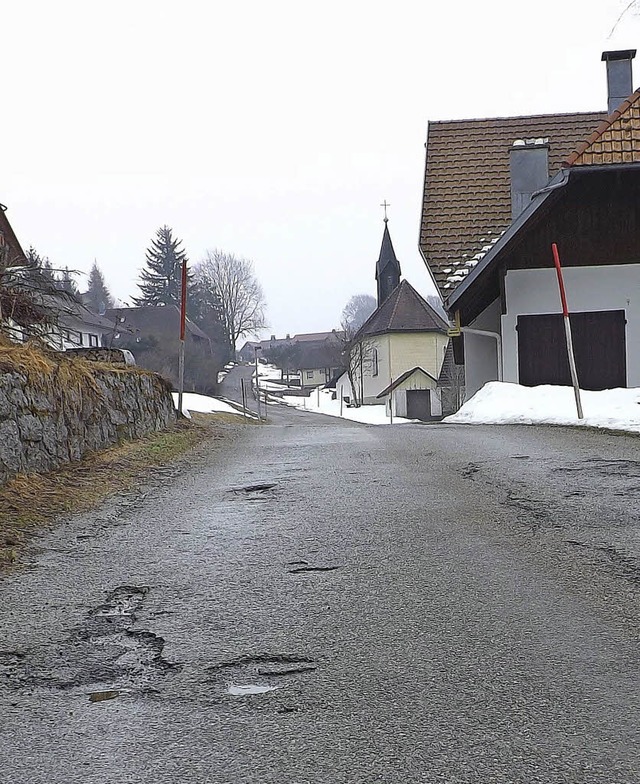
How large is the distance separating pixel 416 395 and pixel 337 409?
1202 cm

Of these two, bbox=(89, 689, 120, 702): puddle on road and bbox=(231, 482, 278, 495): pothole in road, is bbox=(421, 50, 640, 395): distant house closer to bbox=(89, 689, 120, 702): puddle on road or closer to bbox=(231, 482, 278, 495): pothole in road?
bbox=(231, 482, 278, 495): pothole in road

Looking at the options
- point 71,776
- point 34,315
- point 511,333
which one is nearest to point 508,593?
point 71,776

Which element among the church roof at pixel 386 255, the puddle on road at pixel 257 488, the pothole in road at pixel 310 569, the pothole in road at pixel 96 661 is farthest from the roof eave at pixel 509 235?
the church roof at pixel 386 255

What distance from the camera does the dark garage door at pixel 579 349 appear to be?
20781 mm

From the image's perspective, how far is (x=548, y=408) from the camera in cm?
1639

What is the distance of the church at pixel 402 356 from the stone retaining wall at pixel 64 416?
47.2 meters

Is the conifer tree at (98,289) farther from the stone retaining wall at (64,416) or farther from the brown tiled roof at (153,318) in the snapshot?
the stone retaining wall at (64,416)

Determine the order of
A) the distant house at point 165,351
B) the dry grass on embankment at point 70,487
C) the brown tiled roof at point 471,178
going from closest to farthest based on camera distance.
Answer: the dry grass on embankment at point 70,487
the brown tiled roof at point 471,178
the distant house at point 165,351

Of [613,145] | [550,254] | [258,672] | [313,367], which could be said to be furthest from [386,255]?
[258,672]

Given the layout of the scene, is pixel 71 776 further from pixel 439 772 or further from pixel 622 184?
pixel 622 184

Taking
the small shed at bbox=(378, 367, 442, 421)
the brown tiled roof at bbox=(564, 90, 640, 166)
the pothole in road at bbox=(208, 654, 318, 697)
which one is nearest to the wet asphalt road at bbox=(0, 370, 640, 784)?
the pothole in road at bbox=(208, 654, 318, 697)

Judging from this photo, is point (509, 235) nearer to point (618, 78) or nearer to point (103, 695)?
point (618, 78)

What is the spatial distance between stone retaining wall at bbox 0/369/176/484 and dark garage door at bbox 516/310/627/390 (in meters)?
10.4

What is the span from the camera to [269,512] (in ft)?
23.4
